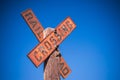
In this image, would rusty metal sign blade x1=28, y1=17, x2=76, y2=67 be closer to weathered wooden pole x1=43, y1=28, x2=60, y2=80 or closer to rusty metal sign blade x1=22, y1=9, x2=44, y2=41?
weathered wooden pole x1=43, y1=28, x2=60, y2=80

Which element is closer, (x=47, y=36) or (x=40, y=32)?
(x=47, y=36)

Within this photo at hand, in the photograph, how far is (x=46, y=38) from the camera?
2.11m

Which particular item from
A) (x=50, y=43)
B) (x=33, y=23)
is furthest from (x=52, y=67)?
(x=33, y=23)

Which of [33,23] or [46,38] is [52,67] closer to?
[46,38]

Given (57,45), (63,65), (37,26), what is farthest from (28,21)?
(63,65)

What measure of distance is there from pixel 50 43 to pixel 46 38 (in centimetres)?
8

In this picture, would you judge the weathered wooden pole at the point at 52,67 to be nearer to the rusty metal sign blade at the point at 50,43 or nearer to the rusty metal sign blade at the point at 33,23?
the rusty metal sign blade at the point at 50,43

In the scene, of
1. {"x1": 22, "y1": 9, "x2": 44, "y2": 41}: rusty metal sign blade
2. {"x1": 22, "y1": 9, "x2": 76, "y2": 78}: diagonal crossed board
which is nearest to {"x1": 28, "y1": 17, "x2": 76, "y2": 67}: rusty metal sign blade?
{"x1": 22, "y1": 9, "x2": 76, "y2": 78}: diagonal crossed board

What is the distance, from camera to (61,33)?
226 centimetres

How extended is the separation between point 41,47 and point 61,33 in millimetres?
367

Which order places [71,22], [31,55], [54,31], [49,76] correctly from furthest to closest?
1. [71,22]
2. [54,31]
3. [49,76]
4. [31,55]

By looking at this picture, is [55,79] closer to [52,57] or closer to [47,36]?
[52,57]

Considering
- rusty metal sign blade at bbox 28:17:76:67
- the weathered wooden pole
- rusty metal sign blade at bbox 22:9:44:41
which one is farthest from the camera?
rusty metal sign blade at bbox 22:9:44:41

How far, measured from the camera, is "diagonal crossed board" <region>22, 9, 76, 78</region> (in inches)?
78.2
